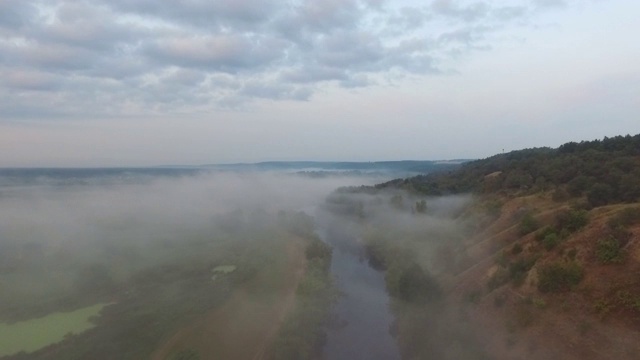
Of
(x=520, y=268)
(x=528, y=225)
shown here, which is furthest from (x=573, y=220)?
(x=520, y=268)

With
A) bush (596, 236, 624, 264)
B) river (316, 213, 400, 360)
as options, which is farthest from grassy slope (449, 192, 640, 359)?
river (316, 213, 400, 360)

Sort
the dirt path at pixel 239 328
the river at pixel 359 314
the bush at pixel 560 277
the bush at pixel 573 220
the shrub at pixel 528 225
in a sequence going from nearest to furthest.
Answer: the bush at pixel 560 277, the dirt path at pixel 239 328, the river at pixel 359 314, the bush at pixel 573 220, the shrub at pixel 528 225

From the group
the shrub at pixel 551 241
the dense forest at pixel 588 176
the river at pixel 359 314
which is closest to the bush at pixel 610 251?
the shrub at pixel 551 241

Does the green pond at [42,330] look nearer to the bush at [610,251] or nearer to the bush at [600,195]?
the bush at [610,251]

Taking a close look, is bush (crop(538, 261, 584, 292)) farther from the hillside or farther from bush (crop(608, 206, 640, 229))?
bush (crop(608, 206, 640, 229))

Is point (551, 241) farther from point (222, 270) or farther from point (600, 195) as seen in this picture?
point (222, 270)

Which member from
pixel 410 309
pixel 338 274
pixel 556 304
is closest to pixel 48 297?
pixel 338 274

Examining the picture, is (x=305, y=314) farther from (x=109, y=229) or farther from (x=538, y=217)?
(x=109, y=229)
